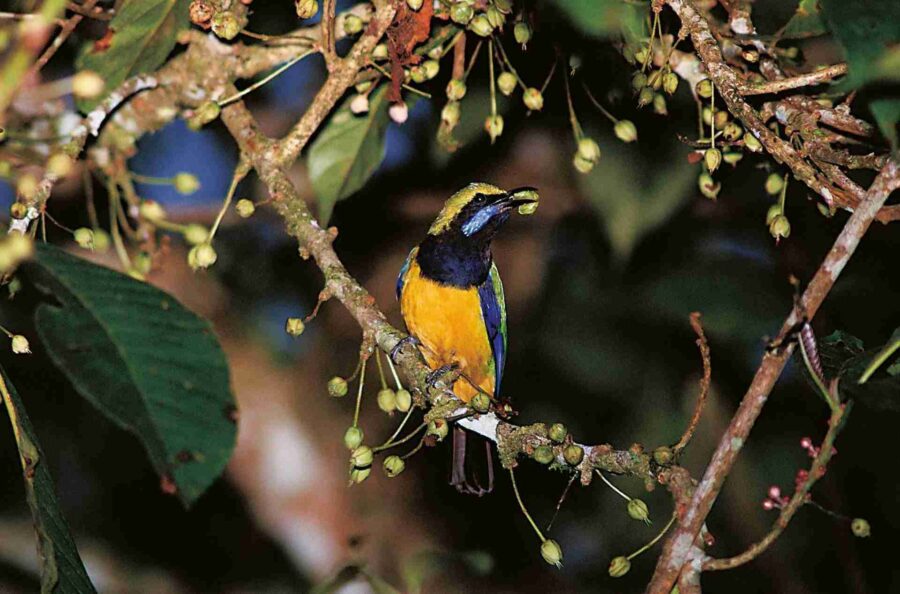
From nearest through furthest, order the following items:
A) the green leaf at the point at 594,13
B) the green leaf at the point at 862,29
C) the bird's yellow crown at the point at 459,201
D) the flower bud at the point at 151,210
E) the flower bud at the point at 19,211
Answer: the green leaf at the point at 594,13
the green leaf at the point at 862,29
the flower bud at the point at 19,211
the flower bud at the point at 151,210
the bird's yellow crown at the point at 459,201

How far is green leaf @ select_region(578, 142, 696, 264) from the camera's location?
4.01 metres

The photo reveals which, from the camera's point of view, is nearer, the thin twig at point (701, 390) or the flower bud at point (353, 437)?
the thin twig at point (701, 390)

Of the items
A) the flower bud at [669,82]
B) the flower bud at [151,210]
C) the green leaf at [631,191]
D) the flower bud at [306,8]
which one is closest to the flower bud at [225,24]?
the flower bud at [306,8]

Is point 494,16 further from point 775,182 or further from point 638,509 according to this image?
point 638,509

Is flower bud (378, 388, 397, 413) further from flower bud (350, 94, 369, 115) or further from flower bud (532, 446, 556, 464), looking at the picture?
flower bud (350, 94, 369, 115)

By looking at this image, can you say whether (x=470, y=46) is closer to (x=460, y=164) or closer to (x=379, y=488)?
(x=460, y=164)

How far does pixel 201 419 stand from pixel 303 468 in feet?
12.7

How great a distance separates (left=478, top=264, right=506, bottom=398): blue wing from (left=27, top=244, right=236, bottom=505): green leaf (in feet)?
6.85

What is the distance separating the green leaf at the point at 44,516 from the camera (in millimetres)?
1971

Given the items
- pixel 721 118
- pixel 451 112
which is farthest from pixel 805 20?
pixel 451 112

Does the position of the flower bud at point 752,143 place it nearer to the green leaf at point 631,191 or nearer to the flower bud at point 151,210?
the green leaf at point 631,191

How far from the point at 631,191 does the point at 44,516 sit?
9.01ft

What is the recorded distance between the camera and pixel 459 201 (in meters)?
→ 3.91

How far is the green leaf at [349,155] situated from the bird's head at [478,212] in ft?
2.08
